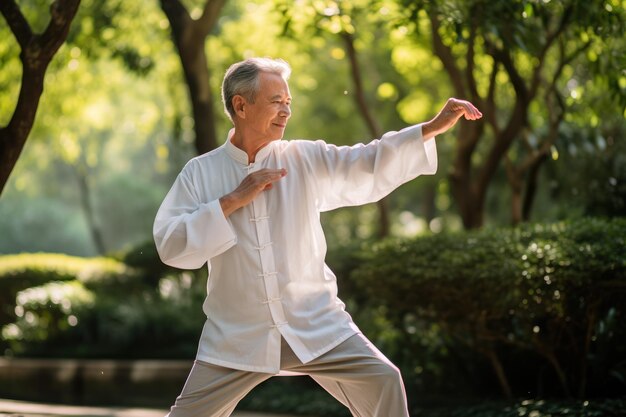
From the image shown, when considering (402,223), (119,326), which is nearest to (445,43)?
(119,326)

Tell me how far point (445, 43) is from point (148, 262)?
901 centimetres

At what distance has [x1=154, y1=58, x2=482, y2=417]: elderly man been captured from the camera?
4.32 meters

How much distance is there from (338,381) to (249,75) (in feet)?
4.63

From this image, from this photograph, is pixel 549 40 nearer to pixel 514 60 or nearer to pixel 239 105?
pixel 514 60

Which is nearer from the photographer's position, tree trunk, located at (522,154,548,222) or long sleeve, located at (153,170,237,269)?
long sleeve, located at (153,170,237,269)

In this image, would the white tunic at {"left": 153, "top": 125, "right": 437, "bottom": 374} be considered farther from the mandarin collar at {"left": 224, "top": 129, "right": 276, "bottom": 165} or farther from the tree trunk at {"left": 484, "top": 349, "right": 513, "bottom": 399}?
the tree trunk at {"left": 484, "top": 349, "right": 513, "bottom": 399}

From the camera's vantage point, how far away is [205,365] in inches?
174

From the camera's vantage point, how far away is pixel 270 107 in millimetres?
4523

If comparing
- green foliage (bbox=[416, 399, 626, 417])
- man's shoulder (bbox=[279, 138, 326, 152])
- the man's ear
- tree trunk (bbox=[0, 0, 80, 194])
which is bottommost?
green foliage (bbox=[416, 399, 626, 417])

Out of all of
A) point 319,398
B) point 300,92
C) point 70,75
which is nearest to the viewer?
point 319,398

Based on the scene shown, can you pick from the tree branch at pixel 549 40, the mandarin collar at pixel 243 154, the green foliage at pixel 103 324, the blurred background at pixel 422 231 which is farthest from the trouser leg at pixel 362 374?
the green foliage at pixel 103 324

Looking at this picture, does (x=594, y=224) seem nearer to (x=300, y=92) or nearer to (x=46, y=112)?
(x=46, y=112)

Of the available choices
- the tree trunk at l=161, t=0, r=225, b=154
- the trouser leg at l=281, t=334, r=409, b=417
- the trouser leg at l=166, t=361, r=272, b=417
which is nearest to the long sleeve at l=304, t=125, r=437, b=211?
the trouser leg at l=281, t=334, r=409, b=417

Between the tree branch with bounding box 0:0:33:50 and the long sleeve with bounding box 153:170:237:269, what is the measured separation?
2.97 metres
